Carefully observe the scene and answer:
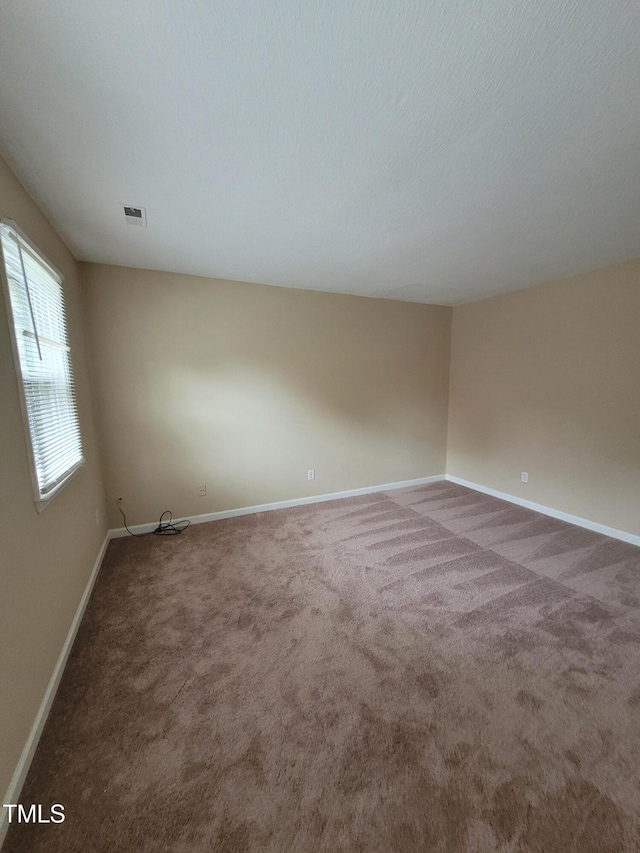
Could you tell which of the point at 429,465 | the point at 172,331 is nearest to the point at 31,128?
the point at 172,331

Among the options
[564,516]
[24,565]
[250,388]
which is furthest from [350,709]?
[564,516]

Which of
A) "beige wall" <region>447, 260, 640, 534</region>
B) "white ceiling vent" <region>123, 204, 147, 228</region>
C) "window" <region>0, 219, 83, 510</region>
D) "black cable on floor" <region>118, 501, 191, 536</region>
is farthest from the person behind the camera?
"black cable on floor" <region>118, 501, 191, 536</region>

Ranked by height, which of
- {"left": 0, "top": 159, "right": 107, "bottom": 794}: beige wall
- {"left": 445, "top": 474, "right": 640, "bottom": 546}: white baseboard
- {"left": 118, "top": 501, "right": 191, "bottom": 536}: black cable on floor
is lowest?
{"left": 445, "top": 474, "right": 640, "bottom": 546}: white baseboard

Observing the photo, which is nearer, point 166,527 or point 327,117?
point 327,117

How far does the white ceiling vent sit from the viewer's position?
74.1 inches

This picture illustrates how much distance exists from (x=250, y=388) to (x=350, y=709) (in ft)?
8.89

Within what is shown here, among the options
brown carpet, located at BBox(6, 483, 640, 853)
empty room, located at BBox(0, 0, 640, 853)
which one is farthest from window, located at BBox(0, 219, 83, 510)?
brown carpet, located at BBox(6, 483, 640, 853)

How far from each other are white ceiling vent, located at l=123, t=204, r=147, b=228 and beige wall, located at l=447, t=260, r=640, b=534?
3.67 m

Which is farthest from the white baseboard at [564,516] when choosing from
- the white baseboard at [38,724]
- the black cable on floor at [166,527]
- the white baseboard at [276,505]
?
the white baseboard at [38,724]

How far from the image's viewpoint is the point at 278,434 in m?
3.59

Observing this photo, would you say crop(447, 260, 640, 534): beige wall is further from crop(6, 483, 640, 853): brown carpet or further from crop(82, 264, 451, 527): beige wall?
crop(6, 483, 640, 853): brown carpet

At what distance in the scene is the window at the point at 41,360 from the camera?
1.42 metres

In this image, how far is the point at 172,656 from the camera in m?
1.70

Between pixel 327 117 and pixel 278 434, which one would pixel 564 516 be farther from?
pixel 327 117
